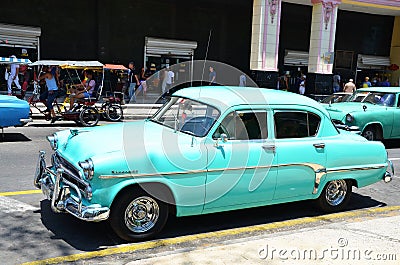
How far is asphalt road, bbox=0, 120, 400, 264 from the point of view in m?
4.54

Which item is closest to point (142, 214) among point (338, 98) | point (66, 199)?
point (66, 199)

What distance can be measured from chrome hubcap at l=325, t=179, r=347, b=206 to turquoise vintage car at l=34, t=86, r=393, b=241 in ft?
0.05

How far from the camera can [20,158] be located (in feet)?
27.8

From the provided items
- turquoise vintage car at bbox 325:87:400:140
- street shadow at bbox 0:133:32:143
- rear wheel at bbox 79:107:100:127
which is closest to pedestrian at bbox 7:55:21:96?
rear wheel at bbox 79:107:100:127

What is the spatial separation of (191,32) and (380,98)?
13.9m

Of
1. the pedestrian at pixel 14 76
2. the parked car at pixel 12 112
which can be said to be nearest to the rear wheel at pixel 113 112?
the parked car at pixel 12 112

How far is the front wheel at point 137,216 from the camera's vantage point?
4582 millimetres

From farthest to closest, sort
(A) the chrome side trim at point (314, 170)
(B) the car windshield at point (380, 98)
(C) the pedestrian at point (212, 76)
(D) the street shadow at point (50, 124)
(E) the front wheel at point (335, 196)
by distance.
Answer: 1. (D) the street shadow at point (50, 124)
2. (B) the car windshield at point (380, 98)
3. (C) the pedestrian at point (212, 76)
4. (E) the front wheel at point (335, 196)
5. (A) the chrome side trim at point (314, 170)

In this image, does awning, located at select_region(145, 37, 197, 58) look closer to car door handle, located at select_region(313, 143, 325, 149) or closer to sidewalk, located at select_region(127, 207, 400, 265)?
car door handle, located at select_region(313, 143, 325, 149)

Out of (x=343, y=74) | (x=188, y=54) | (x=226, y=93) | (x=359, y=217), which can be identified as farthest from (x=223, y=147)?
(x=343, y=74)

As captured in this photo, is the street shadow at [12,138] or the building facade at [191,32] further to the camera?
the building facade at [191,32]

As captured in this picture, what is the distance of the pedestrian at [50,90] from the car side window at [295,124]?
31.0 ft

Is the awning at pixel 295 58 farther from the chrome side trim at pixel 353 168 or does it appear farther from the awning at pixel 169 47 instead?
the chrome side trim at pixel 353 168

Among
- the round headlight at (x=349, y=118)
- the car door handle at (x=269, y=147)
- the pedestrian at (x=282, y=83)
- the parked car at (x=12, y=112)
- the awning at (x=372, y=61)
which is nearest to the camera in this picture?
the car door handle at (x=269, y=147)
